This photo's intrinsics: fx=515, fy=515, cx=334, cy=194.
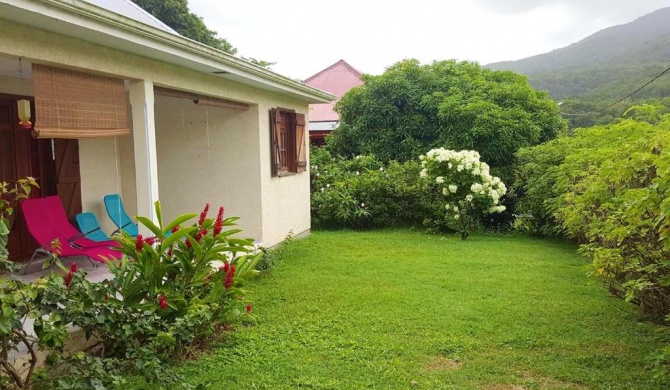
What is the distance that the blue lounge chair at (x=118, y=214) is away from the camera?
7.90 metres

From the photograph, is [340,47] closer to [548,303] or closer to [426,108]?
[426,108]

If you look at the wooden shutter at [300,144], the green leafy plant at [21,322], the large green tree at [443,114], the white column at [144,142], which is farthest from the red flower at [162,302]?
the large green tree at [443,114]

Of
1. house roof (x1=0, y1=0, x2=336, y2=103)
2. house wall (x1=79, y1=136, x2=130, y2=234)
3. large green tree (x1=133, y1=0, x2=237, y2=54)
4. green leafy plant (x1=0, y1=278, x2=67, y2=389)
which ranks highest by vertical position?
large green tree (x1=133, y1=0, x2=237, y2=54)

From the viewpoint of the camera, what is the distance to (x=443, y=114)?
45.7 ft

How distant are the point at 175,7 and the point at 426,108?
1323 cm

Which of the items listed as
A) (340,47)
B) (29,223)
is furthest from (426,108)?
(340,47)

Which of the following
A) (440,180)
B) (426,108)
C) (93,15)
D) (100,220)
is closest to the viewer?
(93,15)

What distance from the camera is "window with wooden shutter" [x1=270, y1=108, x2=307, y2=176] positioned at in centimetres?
902

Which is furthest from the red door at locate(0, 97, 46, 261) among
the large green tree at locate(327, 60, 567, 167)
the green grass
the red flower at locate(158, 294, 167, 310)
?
the large green tree at locate(327, 60, 567, 167)

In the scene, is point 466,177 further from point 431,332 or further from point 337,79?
point 337,79

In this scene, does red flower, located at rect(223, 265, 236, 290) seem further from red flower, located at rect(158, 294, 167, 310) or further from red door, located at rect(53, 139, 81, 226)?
red door, located at rect(53, 139, 81, 226)

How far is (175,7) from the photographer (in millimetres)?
22031

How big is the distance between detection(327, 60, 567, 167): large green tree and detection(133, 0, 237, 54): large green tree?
34.7 feet

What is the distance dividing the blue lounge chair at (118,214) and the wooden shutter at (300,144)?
3.45 meters
